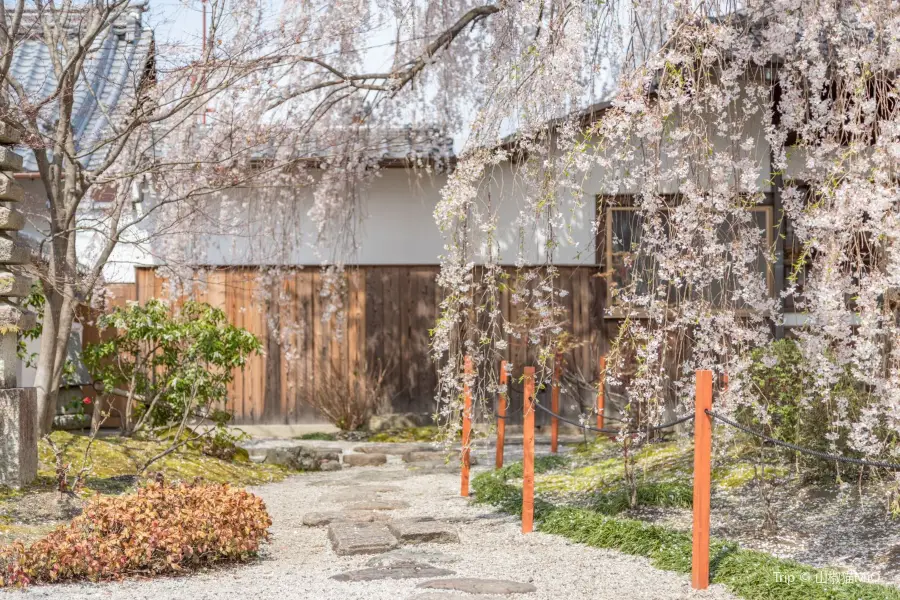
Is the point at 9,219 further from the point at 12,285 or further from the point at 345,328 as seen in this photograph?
the point at 345,328

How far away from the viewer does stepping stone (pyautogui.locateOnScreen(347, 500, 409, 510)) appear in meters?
6.62

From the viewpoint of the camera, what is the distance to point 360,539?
5273mm

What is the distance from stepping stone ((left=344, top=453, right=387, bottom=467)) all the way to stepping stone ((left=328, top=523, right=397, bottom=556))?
137 inches

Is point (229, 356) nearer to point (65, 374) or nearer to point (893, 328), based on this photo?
point (65, 374)

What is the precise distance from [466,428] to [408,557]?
1.97 metres

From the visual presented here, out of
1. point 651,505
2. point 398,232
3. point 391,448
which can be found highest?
point 398,232

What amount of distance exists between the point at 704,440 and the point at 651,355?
66cm

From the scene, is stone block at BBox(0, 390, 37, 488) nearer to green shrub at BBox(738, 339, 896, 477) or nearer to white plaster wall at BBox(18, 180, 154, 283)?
white plaster wall at BBox(18, 180, 154, 283)

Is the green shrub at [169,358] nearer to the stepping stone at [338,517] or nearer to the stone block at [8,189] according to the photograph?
the stone block at [8,189]

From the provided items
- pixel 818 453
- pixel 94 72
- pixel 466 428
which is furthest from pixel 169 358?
pixel 818 453

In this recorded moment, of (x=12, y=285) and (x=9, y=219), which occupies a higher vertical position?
(x=9, y=219)

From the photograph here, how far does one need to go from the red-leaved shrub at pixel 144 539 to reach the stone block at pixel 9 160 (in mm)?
2707

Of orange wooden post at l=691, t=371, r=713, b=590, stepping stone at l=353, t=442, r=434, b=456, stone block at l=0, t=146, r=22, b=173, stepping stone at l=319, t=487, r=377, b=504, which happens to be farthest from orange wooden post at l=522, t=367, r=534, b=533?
stepping stone at l=353, t=442, r=434, b=456

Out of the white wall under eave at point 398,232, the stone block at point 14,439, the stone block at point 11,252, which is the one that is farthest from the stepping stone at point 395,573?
the white wall under eave at point 398,232
